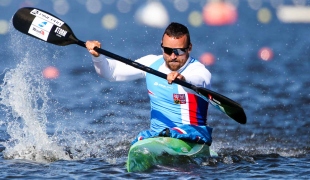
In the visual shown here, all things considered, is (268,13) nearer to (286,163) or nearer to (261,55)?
(261,55)

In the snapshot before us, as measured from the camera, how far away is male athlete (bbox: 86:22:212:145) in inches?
351

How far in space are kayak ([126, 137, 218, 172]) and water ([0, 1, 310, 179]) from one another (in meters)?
0.09

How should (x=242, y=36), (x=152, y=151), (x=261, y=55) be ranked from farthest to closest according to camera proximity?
(x=242, y=36) < (x=261, y=55) < (x=152, y=151)

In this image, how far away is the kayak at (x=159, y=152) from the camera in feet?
28.8

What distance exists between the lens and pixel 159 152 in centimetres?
889

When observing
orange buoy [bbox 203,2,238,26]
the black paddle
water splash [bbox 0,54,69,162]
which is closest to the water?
water splash [bbox 0,54,69,162]

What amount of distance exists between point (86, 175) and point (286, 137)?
366 cm

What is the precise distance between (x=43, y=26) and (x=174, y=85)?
65.4 inches

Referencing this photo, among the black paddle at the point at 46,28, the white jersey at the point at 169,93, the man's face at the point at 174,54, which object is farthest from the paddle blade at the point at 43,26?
the man's face at the point at 174,54

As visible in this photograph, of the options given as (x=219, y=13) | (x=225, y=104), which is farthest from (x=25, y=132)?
(x=219, y=13)

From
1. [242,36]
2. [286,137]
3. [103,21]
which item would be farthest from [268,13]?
[286,137]

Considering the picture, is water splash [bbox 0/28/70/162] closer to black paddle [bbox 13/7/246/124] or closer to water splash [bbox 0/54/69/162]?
water splash [bbox 0/54/69/162]

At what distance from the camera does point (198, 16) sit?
3653 cm

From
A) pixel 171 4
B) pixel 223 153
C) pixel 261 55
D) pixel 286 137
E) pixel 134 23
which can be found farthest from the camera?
pixel 171 4
